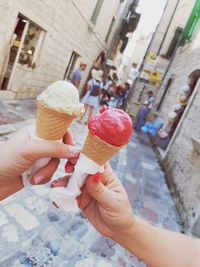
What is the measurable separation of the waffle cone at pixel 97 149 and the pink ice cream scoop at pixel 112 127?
0.02m

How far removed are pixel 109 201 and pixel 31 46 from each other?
8.51 meters

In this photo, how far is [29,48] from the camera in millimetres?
8898

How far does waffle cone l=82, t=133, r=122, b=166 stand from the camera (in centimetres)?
124

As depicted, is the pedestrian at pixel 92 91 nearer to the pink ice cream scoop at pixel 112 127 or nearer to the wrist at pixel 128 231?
the wrist at pixel 128 231

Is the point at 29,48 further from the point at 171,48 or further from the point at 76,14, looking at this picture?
the point at 171,48

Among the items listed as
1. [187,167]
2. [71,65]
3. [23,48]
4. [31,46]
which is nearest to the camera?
[187,167]

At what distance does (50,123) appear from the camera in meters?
1.30

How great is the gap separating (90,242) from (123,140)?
2.33m

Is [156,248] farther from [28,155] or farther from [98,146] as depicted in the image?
[28,155]

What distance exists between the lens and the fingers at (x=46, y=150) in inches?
48.7

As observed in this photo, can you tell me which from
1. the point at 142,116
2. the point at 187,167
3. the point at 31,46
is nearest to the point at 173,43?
the point at 142,116

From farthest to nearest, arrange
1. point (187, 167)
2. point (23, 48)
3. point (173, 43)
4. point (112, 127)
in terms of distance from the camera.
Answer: point (173, 43) → point (23, 48) → point (187, 167) → point (112, 127)

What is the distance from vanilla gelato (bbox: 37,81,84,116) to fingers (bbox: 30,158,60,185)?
258 millimetres

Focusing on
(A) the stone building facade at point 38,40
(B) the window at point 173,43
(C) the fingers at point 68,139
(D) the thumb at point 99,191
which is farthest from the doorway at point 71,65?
(D) the thumb at point 99,191
